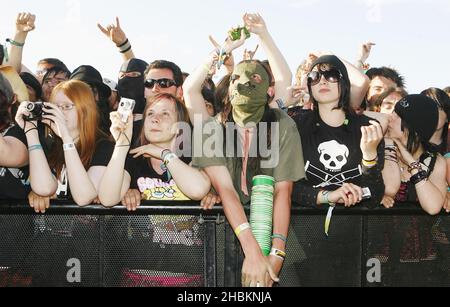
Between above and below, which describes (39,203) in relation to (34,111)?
below

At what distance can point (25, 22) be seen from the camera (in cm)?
572

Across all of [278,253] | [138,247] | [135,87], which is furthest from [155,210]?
[135,87]

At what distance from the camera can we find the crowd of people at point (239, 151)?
10.4ft

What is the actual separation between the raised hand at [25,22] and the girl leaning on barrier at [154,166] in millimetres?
2767

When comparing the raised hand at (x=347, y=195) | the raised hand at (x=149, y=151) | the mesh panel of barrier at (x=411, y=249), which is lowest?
the mesh panel of barrier at (x=411, y=249)

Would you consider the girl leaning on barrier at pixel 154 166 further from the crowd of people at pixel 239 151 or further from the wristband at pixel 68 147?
the wristband at pixel 68 147

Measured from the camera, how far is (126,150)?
3.21 metres

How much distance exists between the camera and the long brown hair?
3.49 m

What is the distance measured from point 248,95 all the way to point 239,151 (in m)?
0.40

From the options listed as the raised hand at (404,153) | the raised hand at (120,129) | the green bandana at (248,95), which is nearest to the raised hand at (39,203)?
the raised hand at (120,129)

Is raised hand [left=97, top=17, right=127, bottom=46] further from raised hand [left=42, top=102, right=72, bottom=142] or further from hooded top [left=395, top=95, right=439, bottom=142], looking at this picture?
hooded top [left=395, top=95, right=439, bottom=142]

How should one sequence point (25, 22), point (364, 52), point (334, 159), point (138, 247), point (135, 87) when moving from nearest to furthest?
point (138, 247) < point (334, 159) < point (135, 87) < point (25, 22) < point (364, 52)

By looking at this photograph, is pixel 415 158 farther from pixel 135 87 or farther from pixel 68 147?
pixel 135 87
